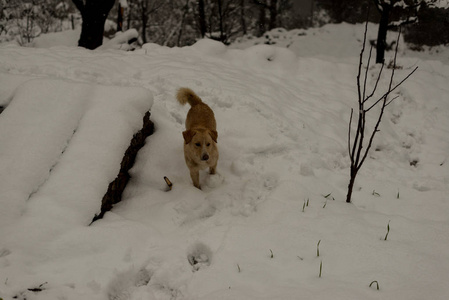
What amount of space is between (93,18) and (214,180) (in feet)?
22.6

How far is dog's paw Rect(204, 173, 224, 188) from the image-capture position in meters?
4.41

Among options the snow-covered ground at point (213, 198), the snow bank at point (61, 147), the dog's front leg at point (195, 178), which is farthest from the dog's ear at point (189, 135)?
the snow bank at point (61, 147)

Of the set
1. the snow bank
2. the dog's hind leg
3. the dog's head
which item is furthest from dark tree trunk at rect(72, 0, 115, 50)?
the dog's hind leg

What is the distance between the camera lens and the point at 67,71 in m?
6.32

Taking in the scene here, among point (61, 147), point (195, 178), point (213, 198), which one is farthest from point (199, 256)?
point (61, 147)

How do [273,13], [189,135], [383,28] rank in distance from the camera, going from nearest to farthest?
[189,135]
[383,28]
[273,13]

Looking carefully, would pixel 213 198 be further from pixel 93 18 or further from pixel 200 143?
pixel 93 18

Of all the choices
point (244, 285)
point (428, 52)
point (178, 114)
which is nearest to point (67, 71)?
point (178, 114)

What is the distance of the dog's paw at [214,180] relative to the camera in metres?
4.41

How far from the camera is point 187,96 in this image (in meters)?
5.29

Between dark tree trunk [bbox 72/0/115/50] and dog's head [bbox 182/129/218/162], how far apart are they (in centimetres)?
642

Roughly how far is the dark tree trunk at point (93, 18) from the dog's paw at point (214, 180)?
670 centimetres

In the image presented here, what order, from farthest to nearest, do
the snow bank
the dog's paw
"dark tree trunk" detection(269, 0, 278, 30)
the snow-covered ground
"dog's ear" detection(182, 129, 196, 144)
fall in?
"dark tree trunk" detection(269, 0, 278, 30) → the dog's paw → "dog's ear" detection(182, 129, 196, 144) → the snow bank → the snow-covered ground

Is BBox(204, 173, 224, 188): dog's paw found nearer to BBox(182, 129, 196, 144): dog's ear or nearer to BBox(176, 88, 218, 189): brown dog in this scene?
BBox(176, 88, 218, 189): brown dog
